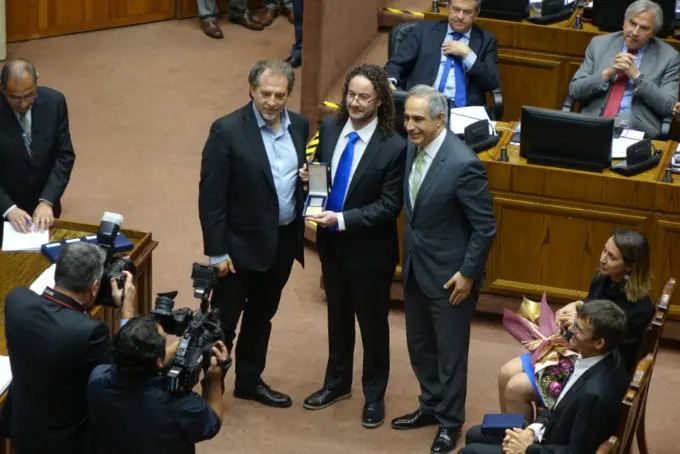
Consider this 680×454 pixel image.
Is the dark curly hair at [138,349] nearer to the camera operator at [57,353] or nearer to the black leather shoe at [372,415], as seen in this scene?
the camera operator at [57,353]

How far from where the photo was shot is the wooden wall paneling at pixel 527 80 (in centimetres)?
669

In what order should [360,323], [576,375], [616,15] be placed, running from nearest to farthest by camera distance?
[576,375] < [360,323] < [616,15]

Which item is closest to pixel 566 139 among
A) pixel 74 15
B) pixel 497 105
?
pixel 497 105

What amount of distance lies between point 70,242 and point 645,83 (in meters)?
2.73

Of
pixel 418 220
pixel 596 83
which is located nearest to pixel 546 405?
pixel 418 220

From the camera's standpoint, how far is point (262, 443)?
185 inches

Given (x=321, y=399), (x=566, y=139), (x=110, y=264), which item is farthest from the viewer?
(x=566, y=139)

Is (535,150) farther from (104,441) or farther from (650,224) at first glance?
(104,441)

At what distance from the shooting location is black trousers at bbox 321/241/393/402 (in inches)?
185

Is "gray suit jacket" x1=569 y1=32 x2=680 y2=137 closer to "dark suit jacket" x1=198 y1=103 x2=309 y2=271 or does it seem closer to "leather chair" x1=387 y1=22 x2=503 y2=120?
"leather chair" x1=387 y1=22 x2=503 y2=120

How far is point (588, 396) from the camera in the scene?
12.2ft

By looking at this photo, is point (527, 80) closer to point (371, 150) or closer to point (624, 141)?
point (624, 141)

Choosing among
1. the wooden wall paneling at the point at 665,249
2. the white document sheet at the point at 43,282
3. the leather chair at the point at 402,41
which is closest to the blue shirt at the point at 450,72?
the leather chair at the point at 402,41

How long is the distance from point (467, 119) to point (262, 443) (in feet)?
5.92
